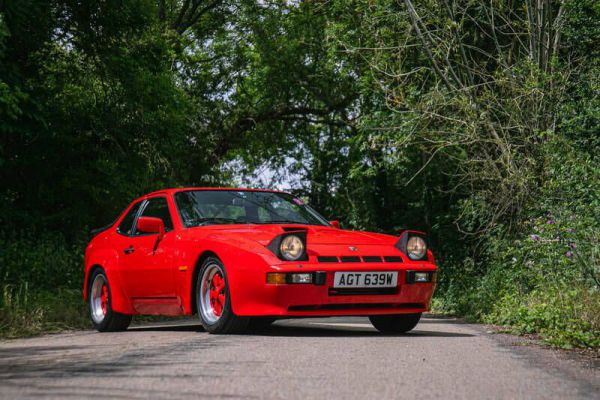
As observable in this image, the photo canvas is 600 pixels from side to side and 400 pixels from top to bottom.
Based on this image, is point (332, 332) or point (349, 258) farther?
point (332, 332)

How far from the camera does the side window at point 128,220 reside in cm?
1057

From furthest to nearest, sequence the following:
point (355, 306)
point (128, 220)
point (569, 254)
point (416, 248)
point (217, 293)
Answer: point (128, 220)
point (569, 254)
point (416, 248)
point (217, 293)
point (355, 306)

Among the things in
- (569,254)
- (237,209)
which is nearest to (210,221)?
(237,209)

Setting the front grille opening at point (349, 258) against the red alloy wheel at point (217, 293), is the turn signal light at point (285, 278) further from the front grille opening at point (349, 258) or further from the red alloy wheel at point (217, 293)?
the red alloy wheel at point (217, 293)

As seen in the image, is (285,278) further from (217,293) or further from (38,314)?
(38,314)

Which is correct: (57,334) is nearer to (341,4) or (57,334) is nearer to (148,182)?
(148,182)

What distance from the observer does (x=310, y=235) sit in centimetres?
883

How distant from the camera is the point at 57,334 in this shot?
10.3 metres

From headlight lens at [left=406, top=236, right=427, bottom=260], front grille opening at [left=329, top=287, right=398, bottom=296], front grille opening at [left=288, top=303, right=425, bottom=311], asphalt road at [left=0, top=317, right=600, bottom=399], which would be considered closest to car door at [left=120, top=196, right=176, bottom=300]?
asphalt road at [left=0, top=317, right=600, bottom=399]

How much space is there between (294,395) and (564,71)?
10880 millimetres

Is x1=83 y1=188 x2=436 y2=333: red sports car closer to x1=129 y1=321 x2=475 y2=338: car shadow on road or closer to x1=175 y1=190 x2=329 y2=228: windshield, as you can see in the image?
x1=175 y1=190 x2=329 y2=228: windshield

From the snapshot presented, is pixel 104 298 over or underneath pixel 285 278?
underneath

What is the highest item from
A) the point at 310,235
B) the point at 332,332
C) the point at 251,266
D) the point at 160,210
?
the point at 160,210

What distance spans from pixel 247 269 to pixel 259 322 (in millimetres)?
1230
